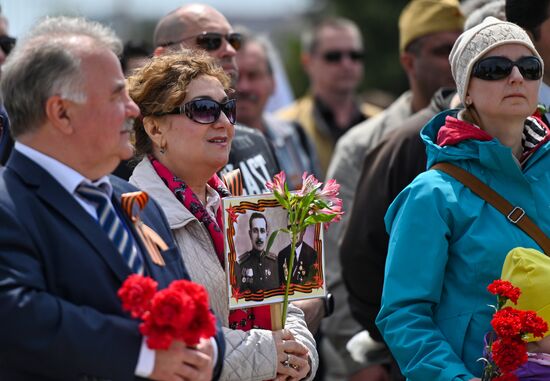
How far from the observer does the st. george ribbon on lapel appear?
3.74 metres

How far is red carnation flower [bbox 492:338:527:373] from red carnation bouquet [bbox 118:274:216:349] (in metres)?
1.13

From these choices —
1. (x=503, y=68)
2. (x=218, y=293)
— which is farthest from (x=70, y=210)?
(x=503, y=68)

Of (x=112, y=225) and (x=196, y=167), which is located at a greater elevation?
(x=112, y=225)

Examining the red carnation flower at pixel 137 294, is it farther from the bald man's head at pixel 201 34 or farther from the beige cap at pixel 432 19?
the beige cap at pixel 432 19

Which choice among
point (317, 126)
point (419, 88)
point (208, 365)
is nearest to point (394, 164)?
point (419, 88)

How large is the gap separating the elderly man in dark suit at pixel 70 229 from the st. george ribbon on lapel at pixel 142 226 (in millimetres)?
26

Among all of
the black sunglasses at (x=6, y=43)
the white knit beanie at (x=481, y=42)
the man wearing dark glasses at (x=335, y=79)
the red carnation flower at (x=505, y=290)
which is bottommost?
the man wearing dark glasses at (x=335, y=79)

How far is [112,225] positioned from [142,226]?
209 millimetres

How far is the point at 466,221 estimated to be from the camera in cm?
439

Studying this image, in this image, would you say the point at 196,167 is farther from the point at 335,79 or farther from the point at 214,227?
the point at 335,79

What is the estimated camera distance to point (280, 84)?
11695 mm

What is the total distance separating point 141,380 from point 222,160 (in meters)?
1.23

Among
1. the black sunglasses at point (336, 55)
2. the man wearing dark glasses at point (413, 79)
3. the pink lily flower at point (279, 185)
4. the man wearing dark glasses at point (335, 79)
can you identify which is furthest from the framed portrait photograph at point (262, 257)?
the black sunglasses at point (336, 55)

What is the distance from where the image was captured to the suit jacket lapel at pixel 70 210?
3.52 m
